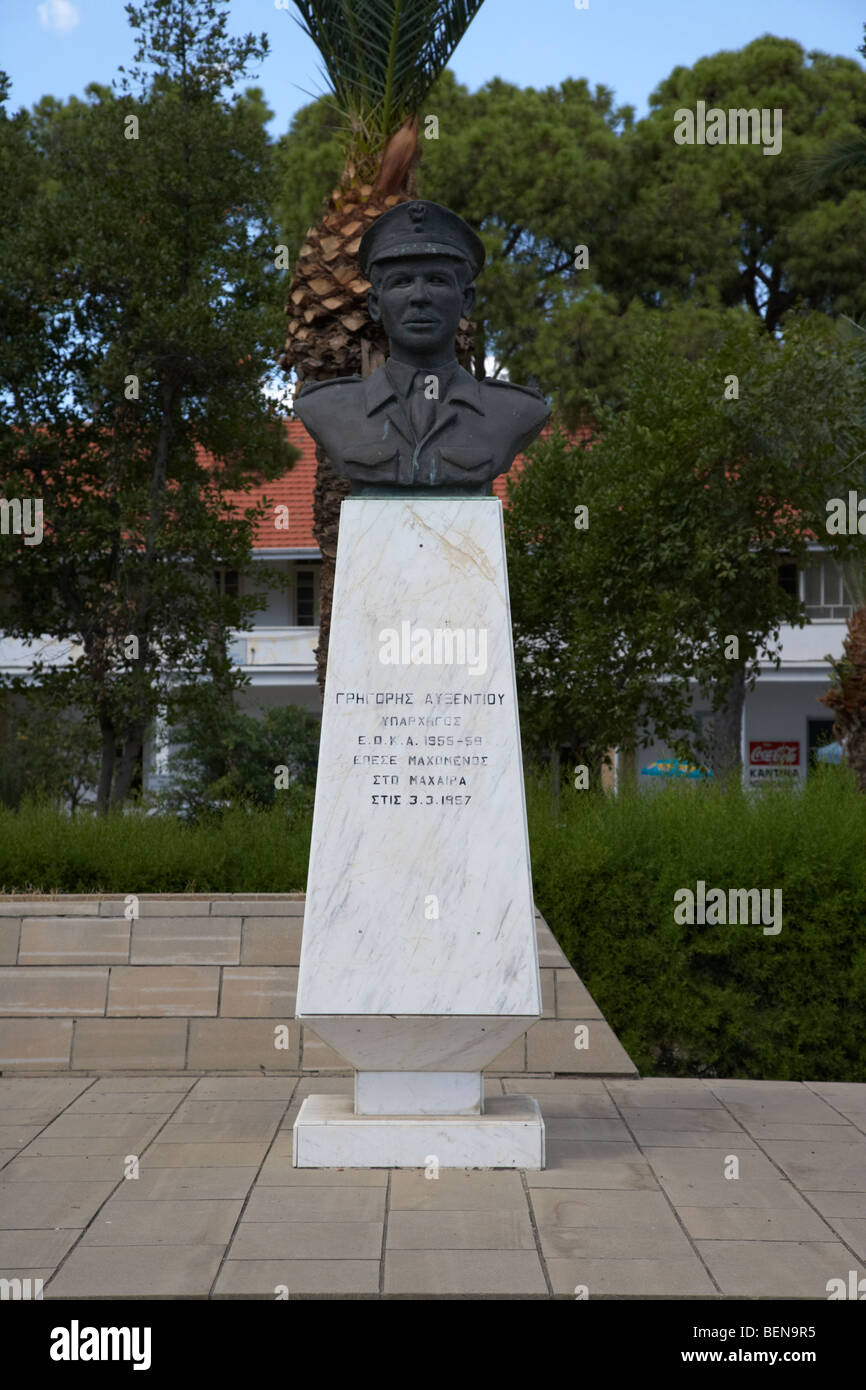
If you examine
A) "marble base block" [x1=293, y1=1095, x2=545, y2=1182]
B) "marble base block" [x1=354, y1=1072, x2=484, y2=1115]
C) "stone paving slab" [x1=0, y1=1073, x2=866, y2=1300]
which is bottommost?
"stone paving slab" [x1=0, y1=1073, x2=866, y2=1300]

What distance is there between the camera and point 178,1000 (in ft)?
21.1

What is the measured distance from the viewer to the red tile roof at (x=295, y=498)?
2105 cm

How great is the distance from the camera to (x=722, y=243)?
21.5 m

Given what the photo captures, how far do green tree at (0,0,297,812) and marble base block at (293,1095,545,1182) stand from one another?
632 cm

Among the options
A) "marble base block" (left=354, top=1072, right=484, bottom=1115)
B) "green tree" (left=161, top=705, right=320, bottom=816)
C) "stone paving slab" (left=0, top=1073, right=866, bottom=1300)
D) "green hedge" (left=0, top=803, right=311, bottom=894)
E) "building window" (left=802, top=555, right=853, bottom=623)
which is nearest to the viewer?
"stone paving slab" (left=0, top=1073, right=866, bottom=1300)

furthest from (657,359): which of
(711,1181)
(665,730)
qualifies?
(711,1181)

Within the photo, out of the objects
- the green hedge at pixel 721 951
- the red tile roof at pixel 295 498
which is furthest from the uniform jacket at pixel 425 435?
the red tile roof at pixel 295 498

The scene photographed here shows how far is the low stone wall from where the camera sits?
638 centimetres

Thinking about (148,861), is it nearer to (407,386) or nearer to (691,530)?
(407,386)

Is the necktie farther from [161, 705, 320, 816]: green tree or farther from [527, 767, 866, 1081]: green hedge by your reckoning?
[161, 705, 320, 816]: green tree

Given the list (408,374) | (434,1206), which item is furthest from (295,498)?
(434,1206)

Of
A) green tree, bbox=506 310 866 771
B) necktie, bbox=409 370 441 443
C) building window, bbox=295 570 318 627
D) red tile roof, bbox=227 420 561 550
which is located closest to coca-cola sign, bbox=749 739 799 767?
red tile roof, bbox=227 420 561 550

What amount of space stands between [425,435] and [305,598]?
17.4 meters

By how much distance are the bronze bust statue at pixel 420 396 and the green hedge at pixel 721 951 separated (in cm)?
257
